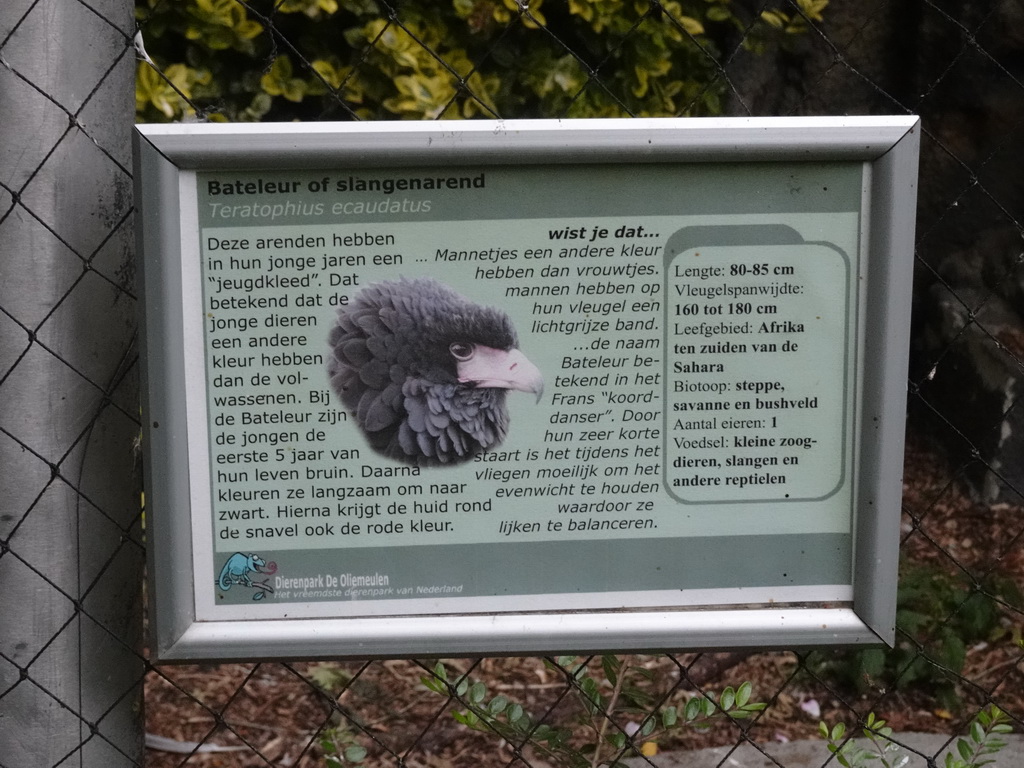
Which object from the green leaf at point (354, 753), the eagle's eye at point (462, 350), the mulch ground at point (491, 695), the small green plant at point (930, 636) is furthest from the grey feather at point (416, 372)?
the small green plant at point (930, 636)

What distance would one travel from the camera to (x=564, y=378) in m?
1.35

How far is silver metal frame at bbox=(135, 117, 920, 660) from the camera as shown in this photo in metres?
1.28

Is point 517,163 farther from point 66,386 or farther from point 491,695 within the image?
point 491,695

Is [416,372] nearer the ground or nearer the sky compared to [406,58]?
nearer the ground

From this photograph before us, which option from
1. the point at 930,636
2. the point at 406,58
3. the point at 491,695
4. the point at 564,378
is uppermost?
the point at 406,58

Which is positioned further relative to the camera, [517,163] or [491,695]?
[491,695]

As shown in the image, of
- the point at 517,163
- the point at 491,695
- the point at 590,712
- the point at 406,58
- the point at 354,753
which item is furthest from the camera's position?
the point at 406,58

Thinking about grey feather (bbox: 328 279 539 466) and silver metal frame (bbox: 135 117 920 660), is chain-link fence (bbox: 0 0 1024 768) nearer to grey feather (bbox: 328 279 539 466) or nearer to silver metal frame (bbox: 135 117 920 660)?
silver metal frame (bbox: 135 117 920 660)

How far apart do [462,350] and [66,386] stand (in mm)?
535

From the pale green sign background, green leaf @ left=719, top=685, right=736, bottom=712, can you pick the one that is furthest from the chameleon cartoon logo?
green leaf @ left=719, top=685, right=736, bottom=712

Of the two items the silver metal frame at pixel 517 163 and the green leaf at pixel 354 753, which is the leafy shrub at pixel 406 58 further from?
the green leaf at pixel 354 753

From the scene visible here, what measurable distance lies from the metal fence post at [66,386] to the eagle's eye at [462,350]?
47 cm

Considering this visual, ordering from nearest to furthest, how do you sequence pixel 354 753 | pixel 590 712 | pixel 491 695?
pixel 354 753, pixel 590 712, pixel 491 695

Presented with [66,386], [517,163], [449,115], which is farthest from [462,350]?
[449,115]
